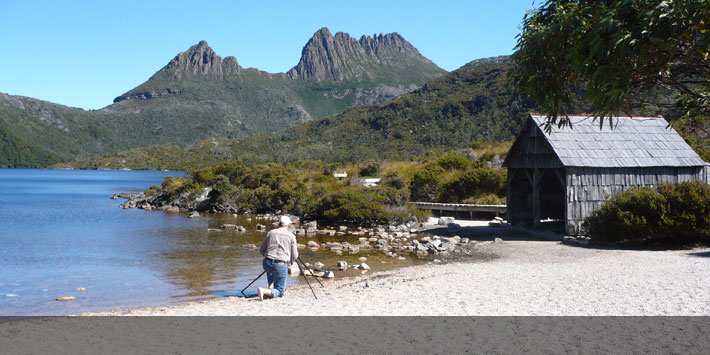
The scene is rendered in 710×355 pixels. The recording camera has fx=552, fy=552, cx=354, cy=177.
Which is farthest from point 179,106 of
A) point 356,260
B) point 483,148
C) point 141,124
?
point 356,260

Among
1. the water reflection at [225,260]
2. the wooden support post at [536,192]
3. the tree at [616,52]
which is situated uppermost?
the tree at [616,52]

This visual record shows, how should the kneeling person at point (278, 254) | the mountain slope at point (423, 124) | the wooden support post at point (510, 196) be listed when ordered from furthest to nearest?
the mountain slope at point (423, 124) → the wooden support post at point (510, 196) → the kneeling person at point (278, 254)

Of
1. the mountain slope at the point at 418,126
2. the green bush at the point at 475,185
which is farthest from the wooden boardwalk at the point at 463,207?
the mountain slope at the point at 418,126

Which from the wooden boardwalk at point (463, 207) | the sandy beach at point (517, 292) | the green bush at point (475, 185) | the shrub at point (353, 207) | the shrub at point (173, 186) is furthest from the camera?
the shrub at point (173, 186)

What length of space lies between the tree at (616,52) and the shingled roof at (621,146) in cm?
873

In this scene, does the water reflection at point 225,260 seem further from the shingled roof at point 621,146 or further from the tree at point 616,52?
the tree at point 616,52

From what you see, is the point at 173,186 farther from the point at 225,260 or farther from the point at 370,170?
the point at 225,260

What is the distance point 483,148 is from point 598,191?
25075 mm

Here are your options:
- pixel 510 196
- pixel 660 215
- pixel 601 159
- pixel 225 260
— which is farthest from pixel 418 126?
pixel 660 215

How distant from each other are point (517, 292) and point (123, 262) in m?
12.3

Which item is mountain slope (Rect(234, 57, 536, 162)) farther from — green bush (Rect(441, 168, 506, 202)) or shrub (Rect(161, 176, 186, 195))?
green bush (Rect(441, 168, 506, 202))

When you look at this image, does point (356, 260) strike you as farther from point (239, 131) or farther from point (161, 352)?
point (239, 131)

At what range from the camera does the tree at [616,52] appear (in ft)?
22.2

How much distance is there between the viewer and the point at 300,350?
20.1 feet
